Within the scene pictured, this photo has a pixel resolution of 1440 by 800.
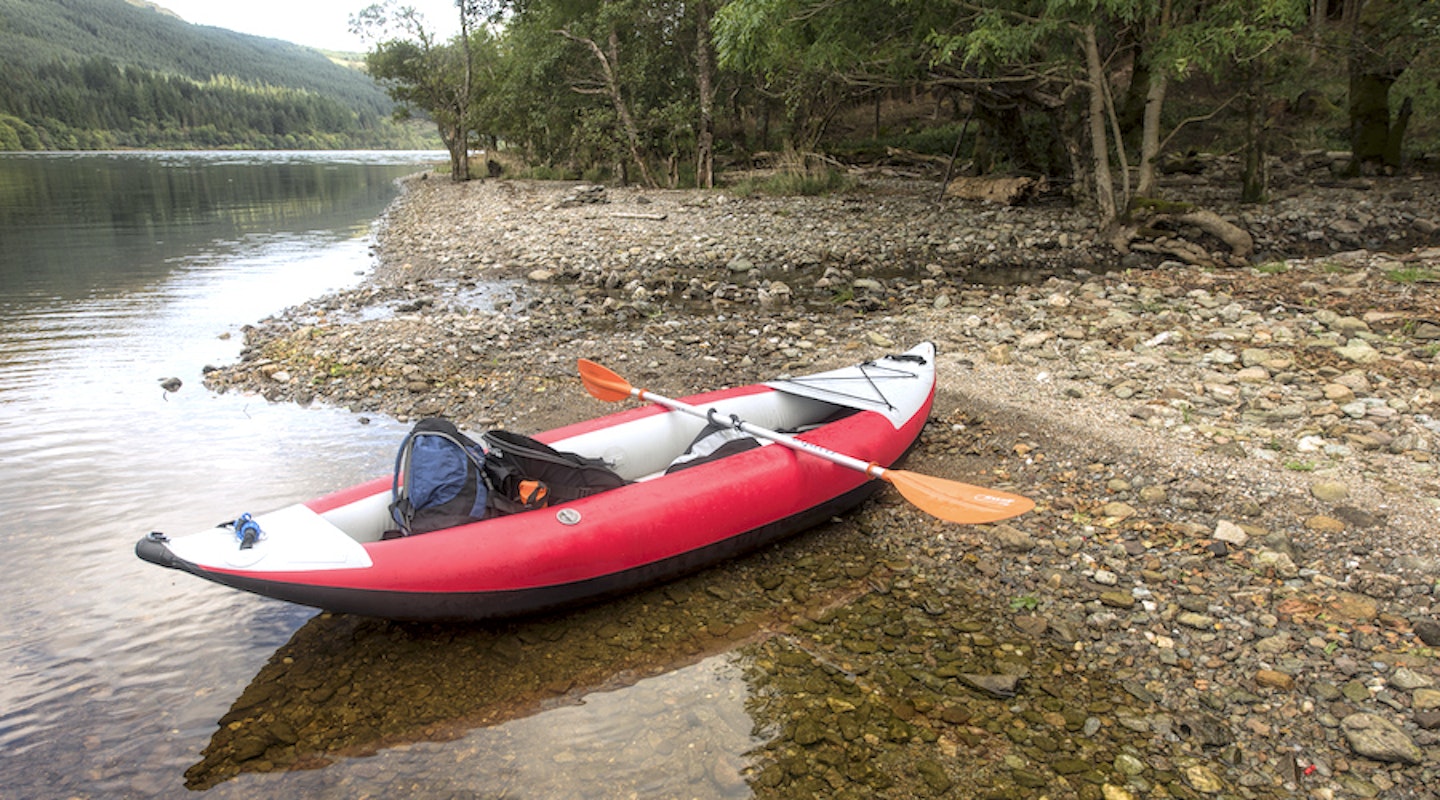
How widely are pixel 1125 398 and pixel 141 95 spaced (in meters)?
123

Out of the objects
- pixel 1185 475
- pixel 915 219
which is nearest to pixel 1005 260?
pixel 915 219

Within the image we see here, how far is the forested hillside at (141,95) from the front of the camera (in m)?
84.4

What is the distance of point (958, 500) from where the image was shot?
4.12m

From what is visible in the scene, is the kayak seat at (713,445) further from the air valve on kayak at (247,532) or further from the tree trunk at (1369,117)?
the tree trunk at (1369,117)

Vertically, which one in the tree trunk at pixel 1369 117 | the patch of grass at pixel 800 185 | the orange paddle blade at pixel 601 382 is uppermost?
the tree trunk at pixel 1369 117

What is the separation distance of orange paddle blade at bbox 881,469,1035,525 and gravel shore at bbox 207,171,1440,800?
408mm

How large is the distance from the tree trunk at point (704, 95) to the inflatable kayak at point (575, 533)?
45.6 feet

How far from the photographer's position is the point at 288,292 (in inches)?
480

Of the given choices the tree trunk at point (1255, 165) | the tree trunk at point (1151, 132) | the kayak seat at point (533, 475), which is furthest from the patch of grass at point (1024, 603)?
the tree trunk at point (1255, 165)

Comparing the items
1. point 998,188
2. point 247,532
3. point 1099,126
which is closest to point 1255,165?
point 998,188

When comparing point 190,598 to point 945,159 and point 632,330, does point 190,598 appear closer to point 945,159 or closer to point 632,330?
point 632,330

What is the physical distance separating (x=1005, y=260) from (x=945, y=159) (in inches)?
337

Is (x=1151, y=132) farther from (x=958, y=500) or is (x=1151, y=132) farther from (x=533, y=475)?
(x=533, y=475)

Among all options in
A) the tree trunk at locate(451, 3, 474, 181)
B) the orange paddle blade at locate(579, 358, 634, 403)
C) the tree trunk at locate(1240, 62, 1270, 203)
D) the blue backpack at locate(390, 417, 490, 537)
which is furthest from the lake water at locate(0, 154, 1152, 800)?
the tree trunk at locate(451, 3, 474, 181)
